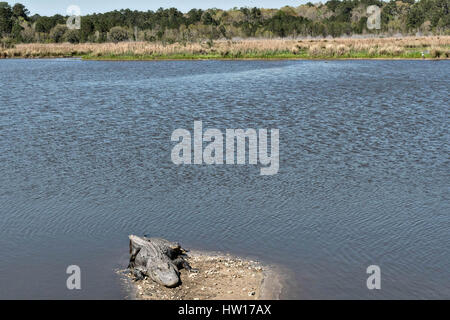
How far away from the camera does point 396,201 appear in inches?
829

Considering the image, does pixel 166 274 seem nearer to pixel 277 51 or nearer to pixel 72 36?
pixel 277 51

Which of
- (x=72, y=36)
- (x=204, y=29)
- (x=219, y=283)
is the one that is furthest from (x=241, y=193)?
(x=204, y=29)

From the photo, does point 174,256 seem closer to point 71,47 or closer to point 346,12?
point 71,47

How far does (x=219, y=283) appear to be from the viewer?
14547mm

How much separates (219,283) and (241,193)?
7892 millimetres

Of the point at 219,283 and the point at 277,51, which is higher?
the point at 277,51

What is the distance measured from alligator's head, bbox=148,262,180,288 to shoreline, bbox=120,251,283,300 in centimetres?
13

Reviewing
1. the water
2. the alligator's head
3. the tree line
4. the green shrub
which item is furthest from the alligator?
the green shrub

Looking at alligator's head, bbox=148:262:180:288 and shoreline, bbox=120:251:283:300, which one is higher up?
alligator's head, bbox=148:262:180:288

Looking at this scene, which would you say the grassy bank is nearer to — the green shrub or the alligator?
the green shrub

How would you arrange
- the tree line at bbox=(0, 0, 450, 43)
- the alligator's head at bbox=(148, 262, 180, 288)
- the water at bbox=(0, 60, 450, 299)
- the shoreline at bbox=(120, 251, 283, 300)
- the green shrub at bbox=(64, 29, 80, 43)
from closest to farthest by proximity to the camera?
the shoreline at bbox=(120, 251, 283, 300)
the alligator's head at bbox=(148, 262, 180, 288)
the water at bbox=(0, 60, 450, 299)
the tree line at bbox=(0, 0, 450, 43)
the green shrub at bbox=(64, 29, 80, 43)

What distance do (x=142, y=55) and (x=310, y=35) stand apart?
49.2 m

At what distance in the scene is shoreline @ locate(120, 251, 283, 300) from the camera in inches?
552

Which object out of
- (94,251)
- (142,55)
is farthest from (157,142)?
(142,55)
